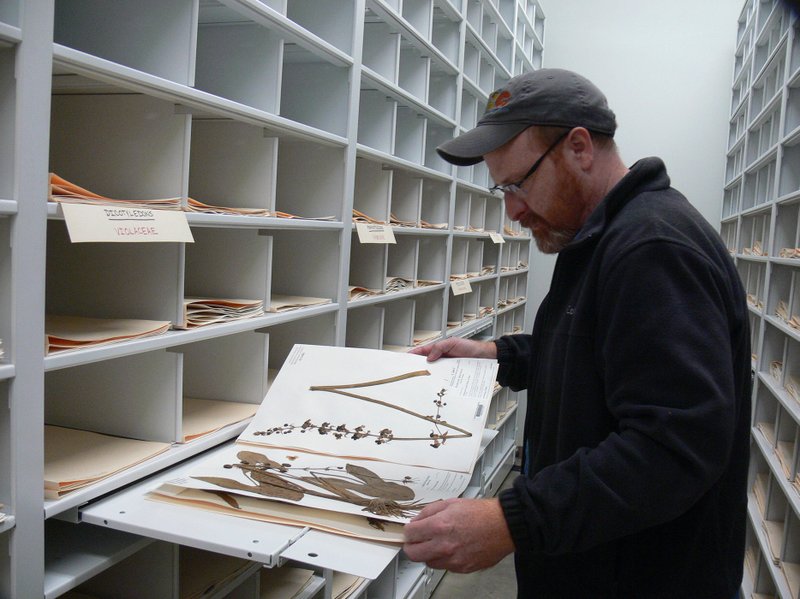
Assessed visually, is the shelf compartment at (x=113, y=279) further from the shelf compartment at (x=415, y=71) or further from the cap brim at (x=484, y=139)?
the shelf compartment at (x=415, y=71)

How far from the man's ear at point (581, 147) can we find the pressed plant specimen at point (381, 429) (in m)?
0.49

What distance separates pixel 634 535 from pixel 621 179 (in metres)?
0.55

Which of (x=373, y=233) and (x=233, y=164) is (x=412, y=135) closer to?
(x=373, y=233)

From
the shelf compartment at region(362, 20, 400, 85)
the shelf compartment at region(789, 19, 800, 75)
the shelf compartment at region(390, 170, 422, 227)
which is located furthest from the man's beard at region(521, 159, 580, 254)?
the shelf compartment at region(789, 19, 800, 75)

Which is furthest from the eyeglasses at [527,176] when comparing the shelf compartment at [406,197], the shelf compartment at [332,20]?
the shelf compartment at [406,197]

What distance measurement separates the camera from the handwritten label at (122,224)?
1000 mm

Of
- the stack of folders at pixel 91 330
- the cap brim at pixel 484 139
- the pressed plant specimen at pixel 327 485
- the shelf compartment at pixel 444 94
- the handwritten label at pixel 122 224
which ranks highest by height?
the shelf compartment at pixel 444 94

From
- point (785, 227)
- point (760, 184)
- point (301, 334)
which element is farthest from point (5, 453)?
point (760, 184)

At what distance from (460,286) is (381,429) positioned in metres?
1.88

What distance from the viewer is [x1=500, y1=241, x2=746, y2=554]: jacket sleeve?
2.88ft

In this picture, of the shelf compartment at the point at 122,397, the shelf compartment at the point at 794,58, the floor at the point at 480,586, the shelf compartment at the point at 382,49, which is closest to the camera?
the shelf compartment at the point at 122,397

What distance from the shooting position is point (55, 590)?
1045mm

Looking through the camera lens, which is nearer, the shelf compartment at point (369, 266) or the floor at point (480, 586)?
the shelf compartment at point (369, 266)

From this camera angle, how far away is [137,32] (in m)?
1.29
